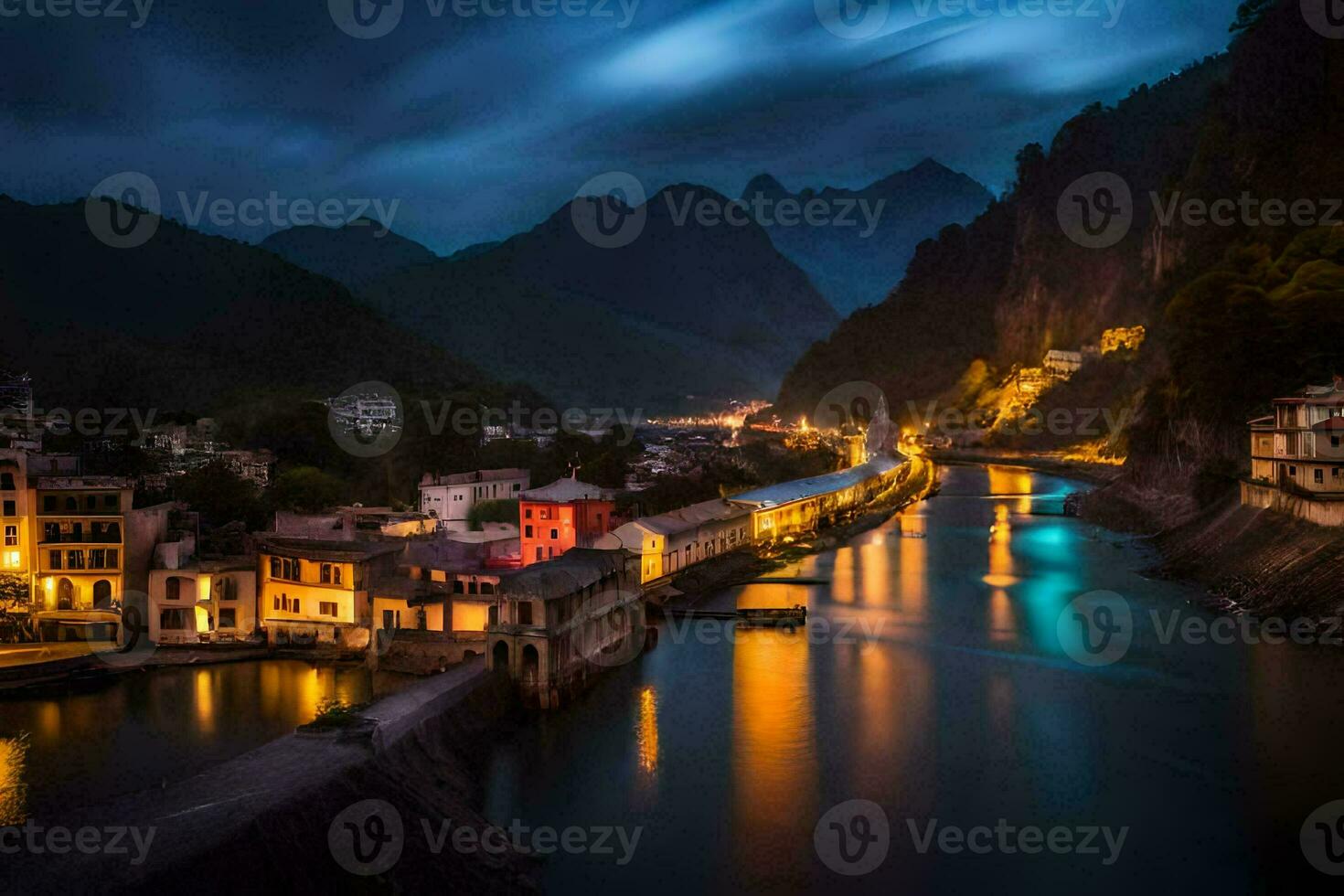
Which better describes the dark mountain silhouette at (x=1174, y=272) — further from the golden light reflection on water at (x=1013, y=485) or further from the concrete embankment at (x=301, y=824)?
the concrete embankment at (x=301, y=824)

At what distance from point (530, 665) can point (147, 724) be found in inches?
150

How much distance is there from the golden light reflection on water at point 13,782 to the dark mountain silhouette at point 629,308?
4709cm

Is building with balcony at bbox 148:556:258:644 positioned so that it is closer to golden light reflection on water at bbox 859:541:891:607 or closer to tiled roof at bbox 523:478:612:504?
tiled roof at bbox 523:478:612:504

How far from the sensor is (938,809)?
8.78 meters

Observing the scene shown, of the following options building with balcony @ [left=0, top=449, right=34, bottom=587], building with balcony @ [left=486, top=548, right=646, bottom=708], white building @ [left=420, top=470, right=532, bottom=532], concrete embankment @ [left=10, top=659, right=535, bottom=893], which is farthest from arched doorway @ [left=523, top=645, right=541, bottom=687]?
white building @ [left=420, top=470, right=532, bottom=532]

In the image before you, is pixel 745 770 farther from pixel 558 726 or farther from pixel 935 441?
pixel 935 441

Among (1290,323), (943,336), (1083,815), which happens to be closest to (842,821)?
(1083,815)

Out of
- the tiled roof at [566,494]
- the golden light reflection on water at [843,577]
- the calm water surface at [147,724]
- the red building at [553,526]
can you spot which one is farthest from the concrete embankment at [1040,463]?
the calm water surface at [147,724]

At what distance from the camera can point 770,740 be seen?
34.0 ft

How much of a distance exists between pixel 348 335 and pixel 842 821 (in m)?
34.4

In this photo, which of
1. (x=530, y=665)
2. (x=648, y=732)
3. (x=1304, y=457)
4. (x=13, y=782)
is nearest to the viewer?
(x=13, y=782)

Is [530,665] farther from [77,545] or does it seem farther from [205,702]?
[77,545]

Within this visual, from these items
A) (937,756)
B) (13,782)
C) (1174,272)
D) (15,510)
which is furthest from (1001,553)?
(1174,272)

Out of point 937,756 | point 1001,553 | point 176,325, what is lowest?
point 937,756
